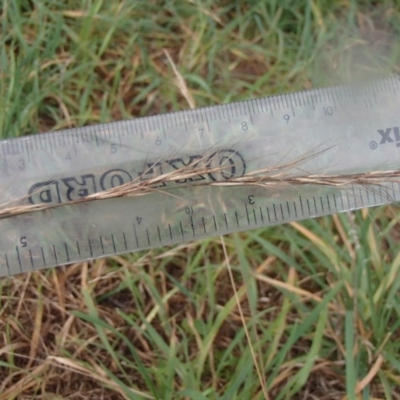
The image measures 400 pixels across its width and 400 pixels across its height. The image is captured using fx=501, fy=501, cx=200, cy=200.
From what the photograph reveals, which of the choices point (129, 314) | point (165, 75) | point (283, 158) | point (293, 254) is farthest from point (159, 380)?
point (165, 75)

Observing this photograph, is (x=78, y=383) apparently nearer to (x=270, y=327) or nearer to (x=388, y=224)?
(x=270, y=327)

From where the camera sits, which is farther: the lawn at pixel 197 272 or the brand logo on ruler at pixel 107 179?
the lawn at pixel 197 272

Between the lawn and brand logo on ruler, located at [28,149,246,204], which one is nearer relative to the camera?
brand logo on ruler, located at [28,149,246,204]

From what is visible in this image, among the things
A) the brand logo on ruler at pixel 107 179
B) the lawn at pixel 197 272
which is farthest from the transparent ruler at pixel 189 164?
the lawn at pixel 197 272

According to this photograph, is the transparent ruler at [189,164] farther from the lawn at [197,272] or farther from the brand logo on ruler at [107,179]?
the lawn at [197,272]

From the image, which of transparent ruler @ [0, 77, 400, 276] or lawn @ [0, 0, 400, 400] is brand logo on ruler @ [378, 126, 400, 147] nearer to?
transparent ruler @ [0, 77, 400, 276]

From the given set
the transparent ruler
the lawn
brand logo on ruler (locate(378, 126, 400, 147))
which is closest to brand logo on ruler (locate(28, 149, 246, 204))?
the transparent ruler

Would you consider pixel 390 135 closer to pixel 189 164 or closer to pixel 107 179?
pixel 189 164

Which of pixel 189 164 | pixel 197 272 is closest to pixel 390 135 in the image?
pixel 189 164
